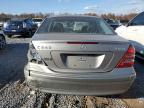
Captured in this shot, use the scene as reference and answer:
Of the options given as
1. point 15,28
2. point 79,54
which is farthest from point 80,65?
point 15,28

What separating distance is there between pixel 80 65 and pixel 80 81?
247mm

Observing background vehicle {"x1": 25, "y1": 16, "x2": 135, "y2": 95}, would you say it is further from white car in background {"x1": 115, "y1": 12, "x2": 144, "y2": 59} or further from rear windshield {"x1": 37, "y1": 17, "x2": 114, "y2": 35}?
white car in background {"x1": 115, "y1": 12, "x2": 144, "y2": 59}

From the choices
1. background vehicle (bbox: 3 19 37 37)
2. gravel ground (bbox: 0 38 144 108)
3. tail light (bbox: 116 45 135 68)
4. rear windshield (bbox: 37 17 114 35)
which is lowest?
background vehicle (bbox: 3 19 37 37)

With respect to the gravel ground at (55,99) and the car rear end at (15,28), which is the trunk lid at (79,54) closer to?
the gravel ground at (55,99)

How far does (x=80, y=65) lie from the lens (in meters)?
4.34

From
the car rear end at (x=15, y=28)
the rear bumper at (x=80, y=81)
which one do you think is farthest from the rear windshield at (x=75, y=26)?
the car rear end at (x=15, y=28)

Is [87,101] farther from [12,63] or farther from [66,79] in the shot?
[12,63]

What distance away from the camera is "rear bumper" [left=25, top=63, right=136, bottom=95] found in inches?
170

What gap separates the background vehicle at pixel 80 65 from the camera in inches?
170

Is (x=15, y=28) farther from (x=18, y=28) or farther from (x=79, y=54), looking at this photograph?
(x=79, y=54)

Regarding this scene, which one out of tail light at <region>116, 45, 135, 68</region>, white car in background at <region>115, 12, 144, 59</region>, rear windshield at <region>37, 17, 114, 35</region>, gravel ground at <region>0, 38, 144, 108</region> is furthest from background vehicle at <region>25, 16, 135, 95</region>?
white car in background at <region>115, 12, 144, 59</region>

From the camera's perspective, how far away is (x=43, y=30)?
17.8 ft

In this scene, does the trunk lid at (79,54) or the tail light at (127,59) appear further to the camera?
the tail light at (127,59)

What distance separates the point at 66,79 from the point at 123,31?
5.55m
